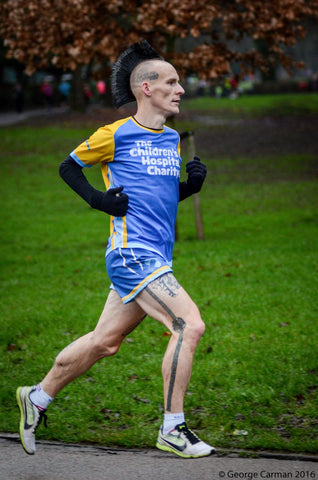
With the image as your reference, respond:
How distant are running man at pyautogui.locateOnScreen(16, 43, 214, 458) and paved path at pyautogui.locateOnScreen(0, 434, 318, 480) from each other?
0.17 meters

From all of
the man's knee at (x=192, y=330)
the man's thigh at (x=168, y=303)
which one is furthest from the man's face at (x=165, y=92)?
the man's knee at (x=192, y=330)

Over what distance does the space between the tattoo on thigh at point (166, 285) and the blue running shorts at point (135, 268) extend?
2 centimetres

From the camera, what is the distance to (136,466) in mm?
4219

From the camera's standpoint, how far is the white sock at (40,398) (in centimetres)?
439

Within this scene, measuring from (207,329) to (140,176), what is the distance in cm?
302

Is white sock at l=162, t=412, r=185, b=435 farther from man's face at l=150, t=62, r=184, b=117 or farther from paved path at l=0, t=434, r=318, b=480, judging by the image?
man's face at l=150, t=62, r=184, b=117

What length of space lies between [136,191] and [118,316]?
0.70 metres

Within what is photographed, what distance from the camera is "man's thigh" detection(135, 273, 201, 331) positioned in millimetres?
3971

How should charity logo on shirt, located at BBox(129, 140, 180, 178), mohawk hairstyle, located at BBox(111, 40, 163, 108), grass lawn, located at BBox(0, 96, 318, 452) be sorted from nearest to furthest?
charity logo on shirt, located at BBox(129, 140, 180, 178), mohawk hairstyle, located at BBox(111, 40, 163, 108), grass lawn, located at BBox(0, 96, 318, 452)

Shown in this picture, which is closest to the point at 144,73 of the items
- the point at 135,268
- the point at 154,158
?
the point at 154,158

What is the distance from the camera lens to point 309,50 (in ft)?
227

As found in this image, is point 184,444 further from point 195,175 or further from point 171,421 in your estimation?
point 195,175

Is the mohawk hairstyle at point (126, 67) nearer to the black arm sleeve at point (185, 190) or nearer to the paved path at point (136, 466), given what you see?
the black arm sleeve at point (185, 190)

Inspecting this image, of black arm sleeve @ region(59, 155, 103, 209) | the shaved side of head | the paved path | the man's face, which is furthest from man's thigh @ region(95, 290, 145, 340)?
the shaved side of head
